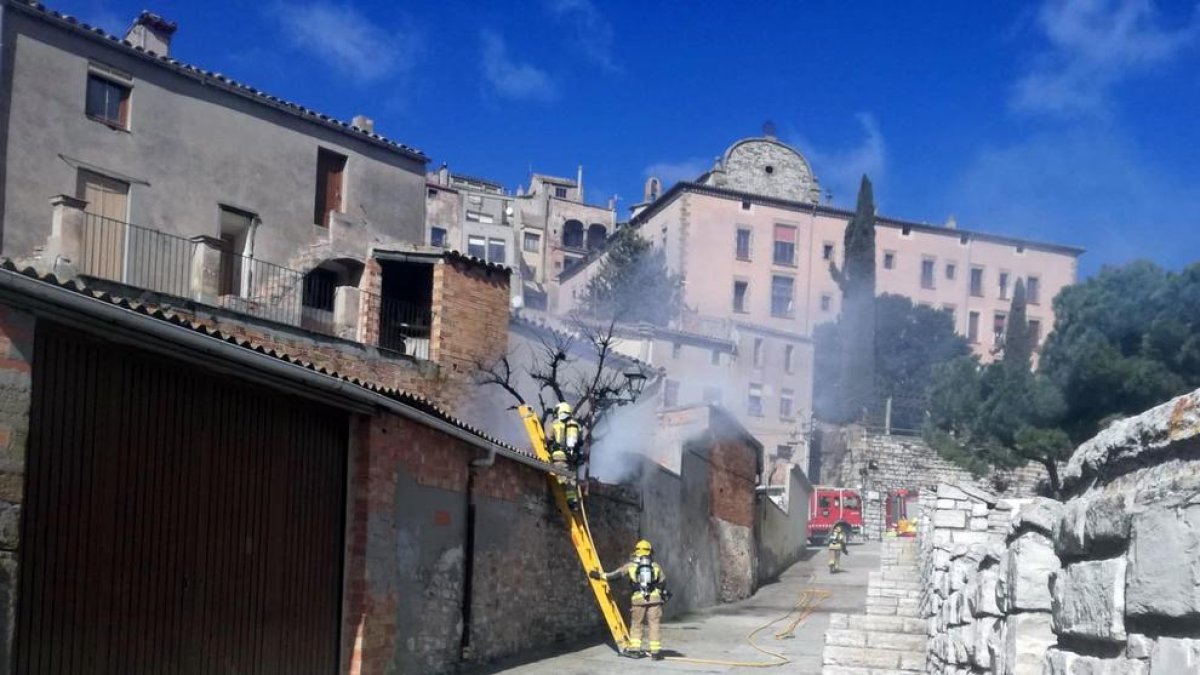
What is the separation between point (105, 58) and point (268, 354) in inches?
681

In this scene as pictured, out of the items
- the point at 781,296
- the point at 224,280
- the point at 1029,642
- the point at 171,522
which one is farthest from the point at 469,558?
the point at 781,296

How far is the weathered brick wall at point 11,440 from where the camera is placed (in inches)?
289

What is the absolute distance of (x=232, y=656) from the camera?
976 cm

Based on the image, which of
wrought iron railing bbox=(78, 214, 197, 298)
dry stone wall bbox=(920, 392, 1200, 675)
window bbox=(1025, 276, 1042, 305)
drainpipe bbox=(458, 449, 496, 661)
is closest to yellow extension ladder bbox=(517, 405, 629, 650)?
drainpipe bbox=(458, 449, 496, 661)

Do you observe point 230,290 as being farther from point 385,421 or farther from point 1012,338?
point 1012,338

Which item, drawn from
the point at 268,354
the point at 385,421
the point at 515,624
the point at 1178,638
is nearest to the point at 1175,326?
the point at 515,624

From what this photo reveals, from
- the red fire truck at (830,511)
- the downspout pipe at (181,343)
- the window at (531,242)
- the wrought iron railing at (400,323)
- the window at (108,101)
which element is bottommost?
the red fire truck at (830,511)

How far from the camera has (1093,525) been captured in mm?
2943

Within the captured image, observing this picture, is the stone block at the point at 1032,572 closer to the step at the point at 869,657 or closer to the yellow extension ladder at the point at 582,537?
the step at the point at 869,657

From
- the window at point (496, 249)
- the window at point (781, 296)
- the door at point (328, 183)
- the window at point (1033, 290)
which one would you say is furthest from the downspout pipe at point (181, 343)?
the window at point (1033, 290)

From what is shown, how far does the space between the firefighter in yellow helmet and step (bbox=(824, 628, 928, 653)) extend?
769 cm

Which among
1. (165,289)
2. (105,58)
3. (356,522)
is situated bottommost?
(356,522)

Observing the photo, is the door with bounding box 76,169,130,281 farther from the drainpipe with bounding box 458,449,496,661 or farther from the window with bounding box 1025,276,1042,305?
the window with bounding box 1025,276,1042,305

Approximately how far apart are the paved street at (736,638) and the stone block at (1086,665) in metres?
11.6
